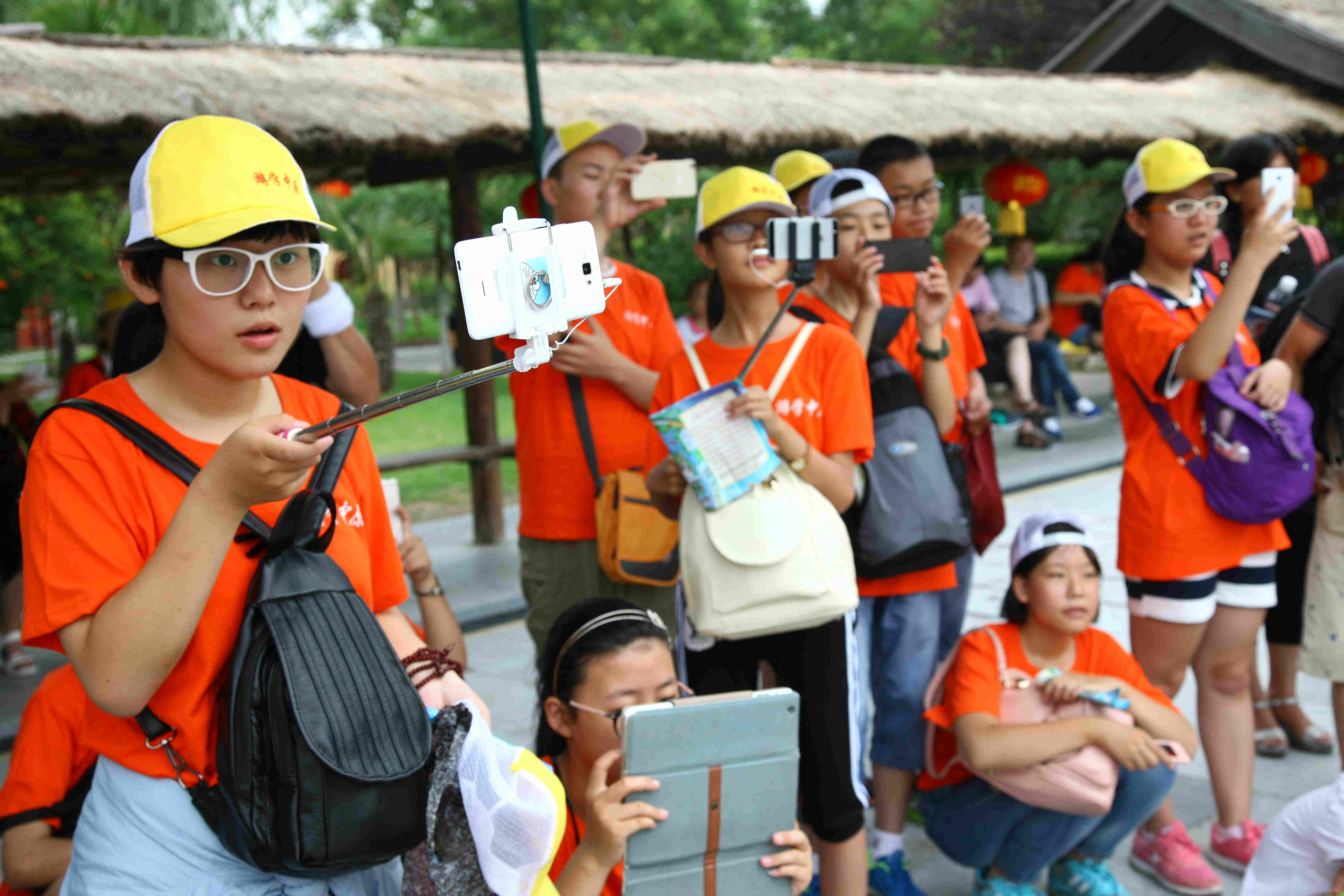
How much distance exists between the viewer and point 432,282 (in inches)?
1337

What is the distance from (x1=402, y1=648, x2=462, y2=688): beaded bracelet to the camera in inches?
63.4

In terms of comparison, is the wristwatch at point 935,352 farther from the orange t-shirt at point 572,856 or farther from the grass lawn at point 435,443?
the grass lawn at point 435,443

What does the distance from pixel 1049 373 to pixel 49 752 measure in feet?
31.8

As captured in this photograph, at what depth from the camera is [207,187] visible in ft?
4.41

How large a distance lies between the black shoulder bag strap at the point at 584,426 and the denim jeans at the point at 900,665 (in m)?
0.78

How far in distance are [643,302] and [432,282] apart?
3180 cm

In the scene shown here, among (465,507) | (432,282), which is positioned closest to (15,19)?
(465,507)

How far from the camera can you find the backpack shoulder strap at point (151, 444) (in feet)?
4.55

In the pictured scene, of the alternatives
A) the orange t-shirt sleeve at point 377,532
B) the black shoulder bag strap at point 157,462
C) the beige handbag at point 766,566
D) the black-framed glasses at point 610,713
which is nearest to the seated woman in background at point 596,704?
the black-framed glasses at point 610,713

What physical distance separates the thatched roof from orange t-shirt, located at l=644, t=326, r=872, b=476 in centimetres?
310

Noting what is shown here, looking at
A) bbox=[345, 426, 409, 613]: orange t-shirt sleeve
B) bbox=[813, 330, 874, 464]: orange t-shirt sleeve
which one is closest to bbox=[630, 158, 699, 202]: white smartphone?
bbox=[813, 330, 874, 464]: orange t-shirt sleeve

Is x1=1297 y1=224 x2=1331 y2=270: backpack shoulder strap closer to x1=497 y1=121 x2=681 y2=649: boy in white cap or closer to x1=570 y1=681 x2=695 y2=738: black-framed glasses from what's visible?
x1=497 y1=121 x2=681 y2=649: boy in white cap

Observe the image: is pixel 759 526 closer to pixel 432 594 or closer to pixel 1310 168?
pixel 432 594

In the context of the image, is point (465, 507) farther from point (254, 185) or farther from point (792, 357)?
point (254, 185)
